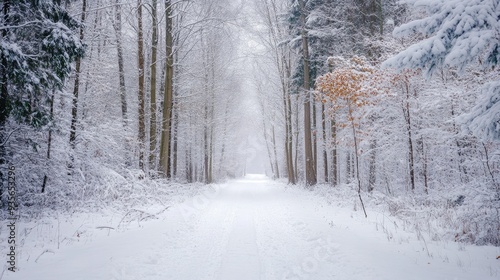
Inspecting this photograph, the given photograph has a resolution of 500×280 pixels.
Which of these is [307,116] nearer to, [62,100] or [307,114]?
[307,114]

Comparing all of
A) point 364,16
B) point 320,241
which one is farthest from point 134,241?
point 364,16

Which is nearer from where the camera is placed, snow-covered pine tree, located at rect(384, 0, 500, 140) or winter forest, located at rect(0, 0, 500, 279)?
snow-covered pine tree, located at rect(384, 0, 500, 140)

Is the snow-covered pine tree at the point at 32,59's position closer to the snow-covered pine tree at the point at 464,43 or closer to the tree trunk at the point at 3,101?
the tree trunk at the point at 3,101

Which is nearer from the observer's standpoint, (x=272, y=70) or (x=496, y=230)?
(x=496, y=230)

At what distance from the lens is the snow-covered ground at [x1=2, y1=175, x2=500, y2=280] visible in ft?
12.7

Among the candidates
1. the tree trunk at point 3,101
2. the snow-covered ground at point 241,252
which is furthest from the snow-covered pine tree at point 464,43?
the tree trunk at point 3,101

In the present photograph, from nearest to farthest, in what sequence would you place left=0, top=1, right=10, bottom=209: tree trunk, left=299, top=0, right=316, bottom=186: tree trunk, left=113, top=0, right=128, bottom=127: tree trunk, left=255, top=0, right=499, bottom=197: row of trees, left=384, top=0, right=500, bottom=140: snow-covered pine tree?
left=384, top=0, right=500, bottom=140: snow-covered pine tree < left=255, top=0, right=499, bottom=197: row of trees < left=0, top=1, right=10, bottom=209: tree trunk < left=113, top=0, right=128, bottom=127: tree trunk < left=299, top=0, right=316, bottom=186: tree trunk

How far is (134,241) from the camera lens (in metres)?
5.49

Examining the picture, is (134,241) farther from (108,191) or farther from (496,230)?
(496,230)

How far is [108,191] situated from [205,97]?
12736 millimetres

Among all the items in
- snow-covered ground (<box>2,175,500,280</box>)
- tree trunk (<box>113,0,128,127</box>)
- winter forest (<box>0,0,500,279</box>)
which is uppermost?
tree trunk (<box>113,0,128,127</box>)

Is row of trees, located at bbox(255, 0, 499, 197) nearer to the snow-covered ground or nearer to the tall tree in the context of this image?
the tall tree

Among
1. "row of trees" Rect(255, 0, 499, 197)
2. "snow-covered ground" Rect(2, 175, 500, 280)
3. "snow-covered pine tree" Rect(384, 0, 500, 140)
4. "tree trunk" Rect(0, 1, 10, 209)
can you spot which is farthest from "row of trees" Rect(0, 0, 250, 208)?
"snow-covered pine tree" Rect(384, 0, 500, 140)

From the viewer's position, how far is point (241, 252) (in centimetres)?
518
